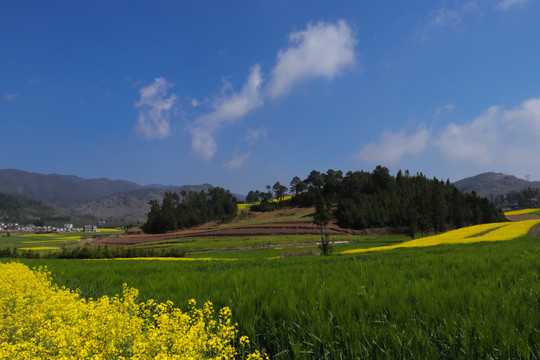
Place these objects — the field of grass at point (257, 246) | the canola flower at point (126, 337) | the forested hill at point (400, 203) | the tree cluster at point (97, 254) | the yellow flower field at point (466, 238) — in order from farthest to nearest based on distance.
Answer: the forested hill at point (400, 203), the field of grass at point (257, 246), the tree cluster at point (97, 254), the yellow flower field at point (466, 238), the canola flower at point (126, 337)

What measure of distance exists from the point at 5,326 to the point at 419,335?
8.72m

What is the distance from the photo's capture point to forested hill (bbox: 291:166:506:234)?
237 ft

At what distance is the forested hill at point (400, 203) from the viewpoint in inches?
2840

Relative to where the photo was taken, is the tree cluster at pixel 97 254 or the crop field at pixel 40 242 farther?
the crop field at pixel 40 242

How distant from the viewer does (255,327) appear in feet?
14.9

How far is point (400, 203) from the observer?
305 ft

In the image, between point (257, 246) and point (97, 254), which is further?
point (257, 246)

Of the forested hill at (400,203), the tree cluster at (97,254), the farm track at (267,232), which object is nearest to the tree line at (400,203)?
the forested hill at (400,203)

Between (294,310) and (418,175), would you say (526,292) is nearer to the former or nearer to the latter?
(294,310)

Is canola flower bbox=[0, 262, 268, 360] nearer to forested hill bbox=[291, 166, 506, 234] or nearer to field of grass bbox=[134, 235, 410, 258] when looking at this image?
field of grass bbox=[134, 235, 410, 258]

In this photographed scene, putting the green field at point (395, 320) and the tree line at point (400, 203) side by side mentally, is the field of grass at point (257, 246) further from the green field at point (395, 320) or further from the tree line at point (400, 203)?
the green field at point (395, 320)

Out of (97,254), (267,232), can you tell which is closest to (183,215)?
(267,232)

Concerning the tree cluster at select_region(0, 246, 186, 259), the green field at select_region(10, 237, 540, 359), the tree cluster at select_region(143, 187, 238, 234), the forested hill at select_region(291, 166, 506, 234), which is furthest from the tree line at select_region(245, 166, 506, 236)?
the green field at select_region(10, 237, 540, 359)

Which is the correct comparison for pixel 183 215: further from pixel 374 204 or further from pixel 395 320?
pixel 395 320
